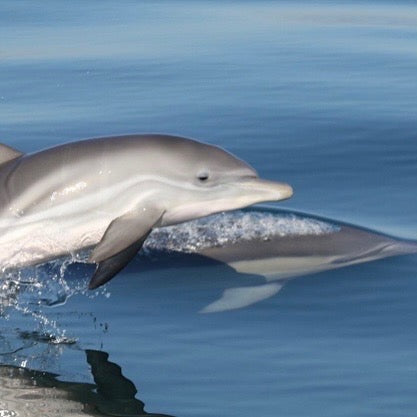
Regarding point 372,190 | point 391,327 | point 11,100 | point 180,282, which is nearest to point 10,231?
point 180,282

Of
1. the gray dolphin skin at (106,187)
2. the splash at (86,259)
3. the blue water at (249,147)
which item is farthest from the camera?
the splash at (86,259)

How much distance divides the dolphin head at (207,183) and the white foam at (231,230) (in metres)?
1.60

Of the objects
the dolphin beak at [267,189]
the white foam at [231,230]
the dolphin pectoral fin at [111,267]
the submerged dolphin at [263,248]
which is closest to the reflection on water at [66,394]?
the dolphin pectoral fin at [111,267]

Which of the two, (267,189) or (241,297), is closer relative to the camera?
(267,189)

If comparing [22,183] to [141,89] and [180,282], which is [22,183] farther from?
[141,89]

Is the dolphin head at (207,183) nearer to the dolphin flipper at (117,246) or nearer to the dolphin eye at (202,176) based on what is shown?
the dolphin eye at (202,176)

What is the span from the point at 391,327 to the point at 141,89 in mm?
7289

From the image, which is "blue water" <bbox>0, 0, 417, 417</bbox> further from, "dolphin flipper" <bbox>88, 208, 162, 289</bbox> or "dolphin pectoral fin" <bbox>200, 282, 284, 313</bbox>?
"dolphin flipper" <bbox>88, 208, 162, 289</bbox>

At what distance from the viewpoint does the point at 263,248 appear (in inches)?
412

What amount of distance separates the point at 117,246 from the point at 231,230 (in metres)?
2.46

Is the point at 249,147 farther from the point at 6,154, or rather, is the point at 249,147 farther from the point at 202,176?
the point at 6,154

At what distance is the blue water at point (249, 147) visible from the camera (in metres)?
7.97

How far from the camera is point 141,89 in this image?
15578 millimetres

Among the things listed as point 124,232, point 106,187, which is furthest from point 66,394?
point 106,187
